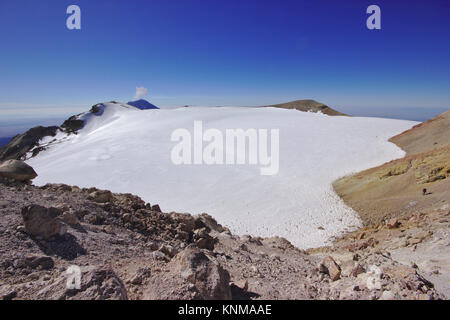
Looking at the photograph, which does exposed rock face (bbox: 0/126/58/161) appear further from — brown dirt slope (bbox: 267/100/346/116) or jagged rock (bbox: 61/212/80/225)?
brown dirt slope (bbox: 267/100/346/116)

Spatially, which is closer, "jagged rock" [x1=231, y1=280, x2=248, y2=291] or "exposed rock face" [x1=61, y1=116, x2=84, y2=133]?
"jagged rock" [x1=231, y1=280, x2=248, y2=291]

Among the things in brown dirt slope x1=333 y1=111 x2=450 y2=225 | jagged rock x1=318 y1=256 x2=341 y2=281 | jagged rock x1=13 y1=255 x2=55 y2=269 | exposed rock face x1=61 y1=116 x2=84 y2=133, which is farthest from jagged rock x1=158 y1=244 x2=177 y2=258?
exposed rock face x1=61 y1=116 x2=84 y2=133

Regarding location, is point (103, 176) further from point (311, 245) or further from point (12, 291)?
point (12, 291)

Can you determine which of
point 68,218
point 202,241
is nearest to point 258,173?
point 202,241

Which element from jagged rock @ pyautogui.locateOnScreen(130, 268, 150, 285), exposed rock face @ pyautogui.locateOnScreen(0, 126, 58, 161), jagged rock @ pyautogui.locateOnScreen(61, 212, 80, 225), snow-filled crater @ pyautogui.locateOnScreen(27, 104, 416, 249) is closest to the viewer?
jagged rock @ pyautogui.locateOnScreen(130, 268, 150, 285)

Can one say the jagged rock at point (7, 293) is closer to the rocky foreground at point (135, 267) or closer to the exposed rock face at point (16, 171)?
the rocky foreground at point (135, 267)
